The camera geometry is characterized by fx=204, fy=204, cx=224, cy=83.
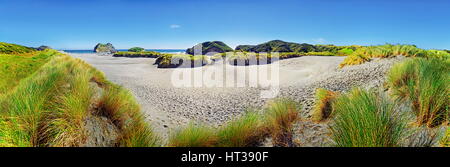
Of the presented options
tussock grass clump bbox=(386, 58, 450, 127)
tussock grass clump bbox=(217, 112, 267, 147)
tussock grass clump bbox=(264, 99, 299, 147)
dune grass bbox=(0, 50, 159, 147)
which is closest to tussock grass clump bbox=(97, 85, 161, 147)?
dune grass bbox=(0, 50, 159, 147)

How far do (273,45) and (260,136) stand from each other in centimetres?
1815

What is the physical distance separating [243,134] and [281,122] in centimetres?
66

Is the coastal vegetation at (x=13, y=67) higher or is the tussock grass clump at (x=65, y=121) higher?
the coastal vegetation at (x=13, y=67)

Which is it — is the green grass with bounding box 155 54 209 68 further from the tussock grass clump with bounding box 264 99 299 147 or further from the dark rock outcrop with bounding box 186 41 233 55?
the tussock grass clump with bounding box 264 99 299 147

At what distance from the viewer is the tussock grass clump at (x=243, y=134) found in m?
2.17

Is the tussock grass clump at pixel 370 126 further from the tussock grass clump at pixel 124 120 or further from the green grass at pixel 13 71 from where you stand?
the green grass at pixel 13 71

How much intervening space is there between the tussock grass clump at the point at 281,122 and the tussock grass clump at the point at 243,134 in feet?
0.42

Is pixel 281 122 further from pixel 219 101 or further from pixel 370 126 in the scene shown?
pixel 219 101

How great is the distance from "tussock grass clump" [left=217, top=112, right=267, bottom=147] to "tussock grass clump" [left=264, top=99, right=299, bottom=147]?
129 mm

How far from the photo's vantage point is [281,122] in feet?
8.61

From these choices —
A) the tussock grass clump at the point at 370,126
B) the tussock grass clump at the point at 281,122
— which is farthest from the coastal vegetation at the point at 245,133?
the tussock grass clump at the point at 370,126

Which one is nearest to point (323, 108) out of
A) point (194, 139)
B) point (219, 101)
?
point (194, 139)
